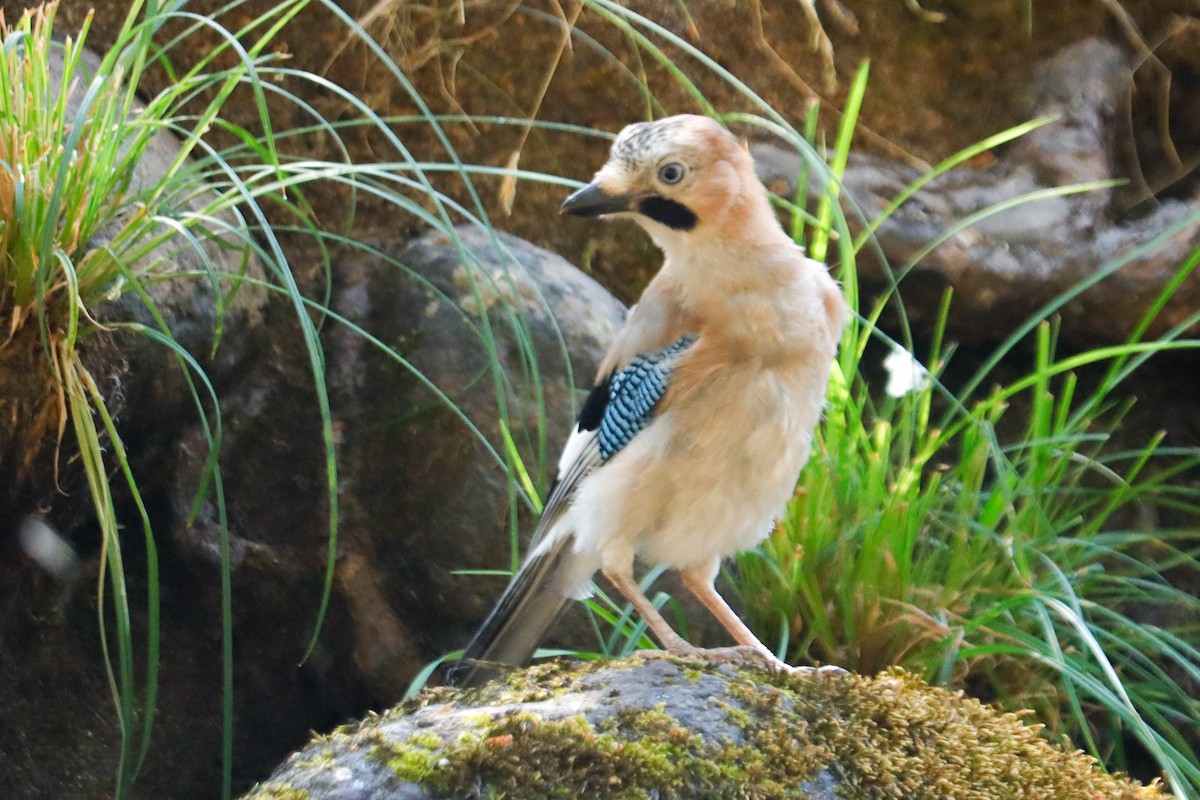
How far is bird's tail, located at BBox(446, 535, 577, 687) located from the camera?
2.34 metres

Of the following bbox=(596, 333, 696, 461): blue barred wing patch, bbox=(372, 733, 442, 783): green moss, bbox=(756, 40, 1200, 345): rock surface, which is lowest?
bbox=(372, 733, 442, 783): green moss

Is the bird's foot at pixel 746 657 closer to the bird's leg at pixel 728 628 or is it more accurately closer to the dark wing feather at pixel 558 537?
the bird's leg at pixel 728 628

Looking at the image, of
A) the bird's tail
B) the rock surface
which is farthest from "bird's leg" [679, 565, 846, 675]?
the rock surface

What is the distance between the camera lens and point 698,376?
6.97 feet

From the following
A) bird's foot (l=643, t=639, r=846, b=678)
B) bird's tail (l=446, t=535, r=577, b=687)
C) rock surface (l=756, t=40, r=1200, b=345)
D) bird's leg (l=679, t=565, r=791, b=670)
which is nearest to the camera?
bird's foot (l=643, t=639, r=846, b=678)

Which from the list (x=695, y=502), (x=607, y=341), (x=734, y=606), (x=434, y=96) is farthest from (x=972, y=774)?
(x=434, y=96)

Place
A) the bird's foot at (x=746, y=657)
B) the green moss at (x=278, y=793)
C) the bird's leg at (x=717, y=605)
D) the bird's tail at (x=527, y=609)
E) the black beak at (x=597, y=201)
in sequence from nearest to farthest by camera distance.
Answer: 1. the green moss at (x=278, y=793)
2. the bird's foot at (x=746, y=657)
3. the black beak at (x=597, y=201)
4. the bird's leg at (x=717, y=605)
5. the bird's tail at (x=527, y=609)

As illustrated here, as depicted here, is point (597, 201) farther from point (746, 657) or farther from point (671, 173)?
point (746, 657)

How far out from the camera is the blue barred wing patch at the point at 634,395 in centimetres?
216

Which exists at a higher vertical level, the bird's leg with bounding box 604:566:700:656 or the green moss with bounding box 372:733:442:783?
the green moss with bounding box 372:733:442:783

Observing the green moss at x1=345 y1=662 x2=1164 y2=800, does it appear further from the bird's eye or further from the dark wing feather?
the bird's eye

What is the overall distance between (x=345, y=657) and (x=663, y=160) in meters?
1.57

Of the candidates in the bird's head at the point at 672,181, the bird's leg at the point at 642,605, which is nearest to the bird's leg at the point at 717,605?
the bird's leg at the point at 642,605

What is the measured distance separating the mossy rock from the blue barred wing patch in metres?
0.48
